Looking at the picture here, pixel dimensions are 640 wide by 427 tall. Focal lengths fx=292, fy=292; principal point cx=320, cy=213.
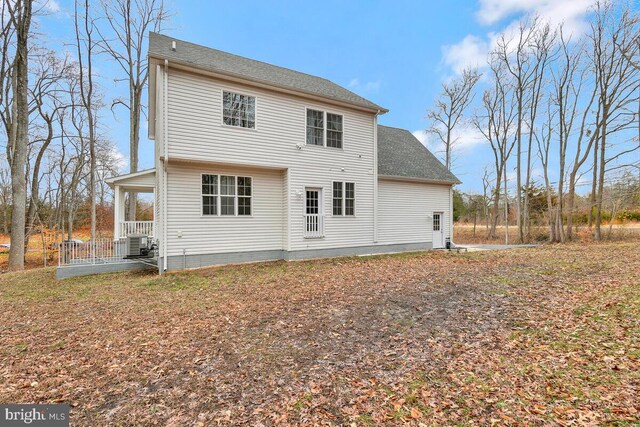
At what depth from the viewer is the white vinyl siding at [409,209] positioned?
1314 centimetres

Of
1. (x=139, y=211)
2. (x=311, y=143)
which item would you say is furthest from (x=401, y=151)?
(x=139, y=211)

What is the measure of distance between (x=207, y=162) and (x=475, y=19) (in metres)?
17.0

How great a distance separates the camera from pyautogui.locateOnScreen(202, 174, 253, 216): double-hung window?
9672 millimetres

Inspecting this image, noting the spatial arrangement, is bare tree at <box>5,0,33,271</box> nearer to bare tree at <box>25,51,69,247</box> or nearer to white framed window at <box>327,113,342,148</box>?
bare tree at <box>25,51,69,247</box>

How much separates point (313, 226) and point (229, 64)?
6589mm

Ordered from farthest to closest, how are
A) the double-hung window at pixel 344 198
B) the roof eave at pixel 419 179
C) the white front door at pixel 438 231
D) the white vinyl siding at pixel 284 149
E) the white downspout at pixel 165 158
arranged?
the white front door at pixel 438 231, the roof eave at pixel 419 179, the double-hung window at pixel 344 198, the white vinyl siding at pixel 284 149, the white downspout at pixel 165 158

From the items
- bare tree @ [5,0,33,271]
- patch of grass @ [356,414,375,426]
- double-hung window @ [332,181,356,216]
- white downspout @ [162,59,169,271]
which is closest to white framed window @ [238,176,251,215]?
white downspout @ [162,59,169,271]

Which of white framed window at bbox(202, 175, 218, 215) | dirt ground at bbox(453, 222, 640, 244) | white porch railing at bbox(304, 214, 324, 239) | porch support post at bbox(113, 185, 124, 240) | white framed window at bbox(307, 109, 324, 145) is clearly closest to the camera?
white framed window at bbox(202, 175, 218, 215)

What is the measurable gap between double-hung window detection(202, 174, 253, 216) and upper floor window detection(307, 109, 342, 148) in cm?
303

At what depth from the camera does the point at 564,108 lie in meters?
17.8

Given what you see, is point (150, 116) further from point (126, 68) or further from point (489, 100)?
point (489, 100)

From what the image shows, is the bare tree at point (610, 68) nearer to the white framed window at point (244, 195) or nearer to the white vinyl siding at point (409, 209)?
the white vinyl siding at point (409, 209)

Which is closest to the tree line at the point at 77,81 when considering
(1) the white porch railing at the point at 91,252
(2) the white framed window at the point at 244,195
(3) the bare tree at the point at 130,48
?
(3) the bare tree at the point at 130,48

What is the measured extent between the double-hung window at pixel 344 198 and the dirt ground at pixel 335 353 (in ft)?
16.1
